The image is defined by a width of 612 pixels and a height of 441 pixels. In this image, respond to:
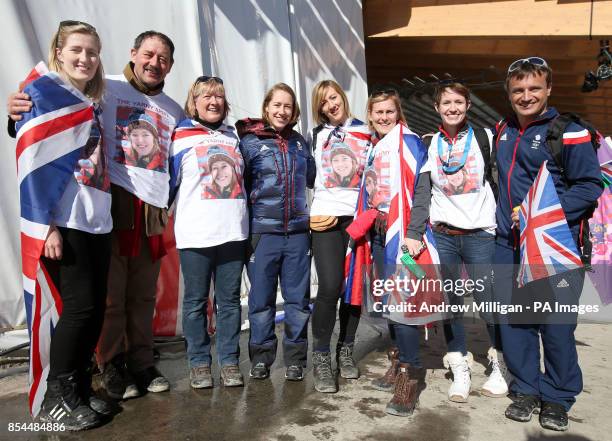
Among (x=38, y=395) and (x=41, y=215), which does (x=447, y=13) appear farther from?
(x=38, y=395)

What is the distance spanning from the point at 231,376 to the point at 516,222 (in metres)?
1.69

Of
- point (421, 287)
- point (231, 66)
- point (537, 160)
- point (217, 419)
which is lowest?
point (217, 419)

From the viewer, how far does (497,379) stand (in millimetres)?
2773

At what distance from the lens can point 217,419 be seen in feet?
7.79

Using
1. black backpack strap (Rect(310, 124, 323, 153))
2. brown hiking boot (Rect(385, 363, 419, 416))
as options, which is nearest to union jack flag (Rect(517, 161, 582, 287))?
brown hiking boot (Rect(385, 363, 419, 416))

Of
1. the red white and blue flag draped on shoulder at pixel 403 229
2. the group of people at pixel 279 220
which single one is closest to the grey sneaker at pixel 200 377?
the group of people at pixel 279 220

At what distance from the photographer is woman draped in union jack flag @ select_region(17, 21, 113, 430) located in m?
2.12

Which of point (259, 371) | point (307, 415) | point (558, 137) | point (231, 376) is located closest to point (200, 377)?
point (231, 376)

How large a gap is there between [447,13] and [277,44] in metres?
2.25

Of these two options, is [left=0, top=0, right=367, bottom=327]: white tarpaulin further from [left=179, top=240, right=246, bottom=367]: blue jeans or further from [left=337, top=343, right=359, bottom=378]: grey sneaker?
[left=337, top=343, right=359, bottom=378]: grey sneaker

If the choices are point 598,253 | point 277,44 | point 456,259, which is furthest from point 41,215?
point 598,253

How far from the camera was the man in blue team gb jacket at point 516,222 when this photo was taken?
90.9 inches

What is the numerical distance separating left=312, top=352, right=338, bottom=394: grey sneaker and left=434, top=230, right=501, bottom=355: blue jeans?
68cm

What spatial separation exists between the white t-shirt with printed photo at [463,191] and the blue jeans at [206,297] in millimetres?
1132
